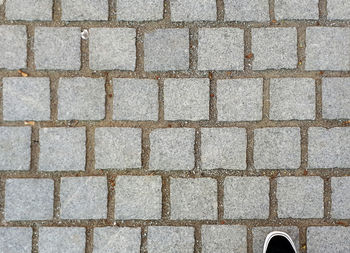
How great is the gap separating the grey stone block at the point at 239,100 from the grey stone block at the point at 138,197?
2.19ft

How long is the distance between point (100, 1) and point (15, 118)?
3.30 ft

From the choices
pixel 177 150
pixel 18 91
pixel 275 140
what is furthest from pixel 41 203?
pixel 275 140

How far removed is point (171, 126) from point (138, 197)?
1.79 feet

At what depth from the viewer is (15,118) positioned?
7.49 feet

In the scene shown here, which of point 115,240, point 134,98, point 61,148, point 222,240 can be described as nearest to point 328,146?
point 222,240

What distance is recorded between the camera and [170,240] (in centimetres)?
229

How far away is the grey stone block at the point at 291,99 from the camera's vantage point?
7.57 ft

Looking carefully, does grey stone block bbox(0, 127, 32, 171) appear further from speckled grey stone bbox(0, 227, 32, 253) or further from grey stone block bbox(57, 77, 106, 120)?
speckled grey stone bbox(0, 227, 32, 253)

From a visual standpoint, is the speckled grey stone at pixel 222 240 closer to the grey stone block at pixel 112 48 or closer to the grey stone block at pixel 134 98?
the grey stone block at pixel 134 98

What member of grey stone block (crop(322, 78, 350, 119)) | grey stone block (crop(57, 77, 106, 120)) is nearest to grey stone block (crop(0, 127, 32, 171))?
grey stone block (crop(57, 77, 106, 120))

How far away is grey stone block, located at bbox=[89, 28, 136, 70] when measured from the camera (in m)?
2.29

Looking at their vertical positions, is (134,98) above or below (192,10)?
below

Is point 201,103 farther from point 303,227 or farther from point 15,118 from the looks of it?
point 15,118

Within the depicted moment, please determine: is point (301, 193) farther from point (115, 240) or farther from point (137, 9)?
point (137, 9)
